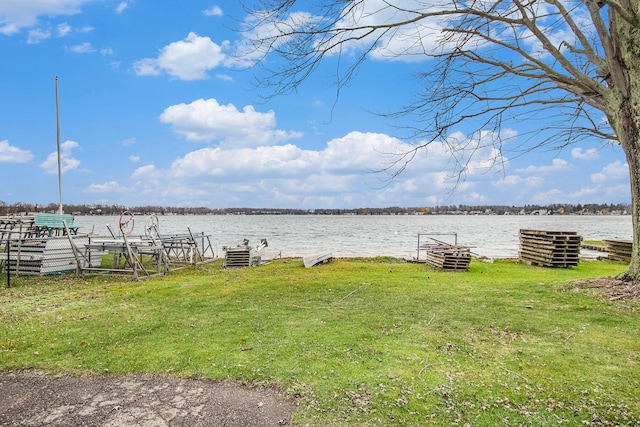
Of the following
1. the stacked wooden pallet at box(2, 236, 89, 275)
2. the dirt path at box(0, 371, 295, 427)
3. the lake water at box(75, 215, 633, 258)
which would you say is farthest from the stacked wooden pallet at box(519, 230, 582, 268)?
the stacked wooden pallet at box(2, 236, 89, 275)

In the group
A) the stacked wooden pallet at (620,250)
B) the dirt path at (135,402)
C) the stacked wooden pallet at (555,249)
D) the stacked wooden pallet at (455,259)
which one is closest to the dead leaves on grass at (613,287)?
the stacked wooden pallet at (455,259)

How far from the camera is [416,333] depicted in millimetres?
6820

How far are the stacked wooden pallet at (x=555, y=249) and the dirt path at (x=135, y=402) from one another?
17.8 m

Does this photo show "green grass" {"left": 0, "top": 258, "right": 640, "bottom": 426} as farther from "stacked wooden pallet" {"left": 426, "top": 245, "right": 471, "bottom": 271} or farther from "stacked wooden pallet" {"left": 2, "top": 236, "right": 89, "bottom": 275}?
"stacked wooden pallet" {"left": 426, "top": 245, "right": 471, "bottom": 271}

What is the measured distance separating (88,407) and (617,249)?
85.1 ft

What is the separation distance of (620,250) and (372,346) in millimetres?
22122

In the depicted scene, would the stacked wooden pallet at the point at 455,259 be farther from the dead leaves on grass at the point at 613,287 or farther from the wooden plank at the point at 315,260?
the dead leaves on grass at the point at 613,287

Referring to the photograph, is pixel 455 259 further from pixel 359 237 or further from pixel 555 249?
pixel 359 237

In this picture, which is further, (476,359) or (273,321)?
(273,321)

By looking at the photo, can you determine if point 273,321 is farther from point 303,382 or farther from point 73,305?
point 73,305

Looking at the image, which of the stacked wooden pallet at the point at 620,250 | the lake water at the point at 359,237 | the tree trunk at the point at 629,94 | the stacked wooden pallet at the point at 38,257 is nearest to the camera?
the tree trunk at the point at 629,94

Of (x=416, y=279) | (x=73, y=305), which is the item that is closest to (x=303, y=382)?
(x=73, y=305)

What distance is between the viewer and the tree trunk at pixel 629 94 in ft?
31.0

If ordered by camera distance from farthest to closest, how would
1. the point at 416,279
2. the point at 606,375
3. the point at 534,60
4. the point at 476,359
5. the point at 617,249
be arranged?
the point at 617,249
the point at 416,279
the point at 534,60
the point at 476,359
the point at 606,375
